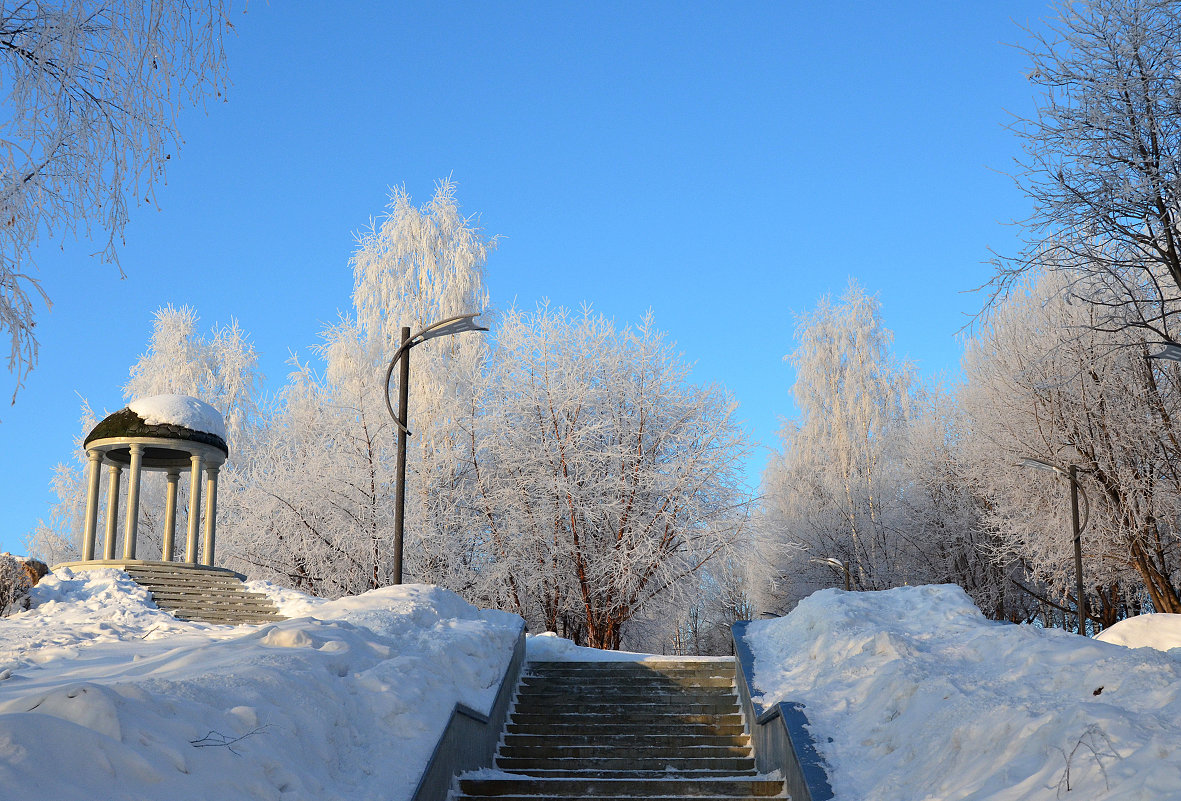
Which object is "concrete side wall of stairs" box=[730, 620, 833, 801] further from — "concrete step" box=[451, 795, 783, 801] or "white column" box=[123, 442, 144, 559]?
"white column" box=[123, 442, 144, 559]

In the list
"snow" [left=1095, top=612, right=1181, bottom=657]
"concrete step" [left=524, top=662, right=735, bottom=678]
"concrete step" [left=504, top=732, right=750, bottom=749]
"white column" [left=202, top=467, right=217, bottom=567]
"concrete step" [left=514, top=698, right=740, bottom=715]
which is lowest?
"concrete step" [left=504, top=732, right=750, bottom=749]

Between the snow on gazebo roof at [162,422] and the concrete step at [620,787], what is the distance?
12.3 metres

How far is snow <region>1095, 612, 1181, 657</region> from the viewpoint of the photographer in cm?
1215

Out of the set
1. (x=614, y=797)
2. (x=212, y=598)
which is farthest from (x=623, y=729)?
(x=212, y=598)

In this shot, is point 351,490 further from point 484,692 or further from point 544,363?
point 484,692

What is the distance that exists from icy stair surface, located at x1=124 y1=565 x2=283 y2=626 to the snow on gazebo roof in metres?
2.53

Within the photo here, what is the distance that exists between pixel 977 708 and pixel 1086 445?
16.1m

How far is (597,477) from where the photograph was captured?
20.8m

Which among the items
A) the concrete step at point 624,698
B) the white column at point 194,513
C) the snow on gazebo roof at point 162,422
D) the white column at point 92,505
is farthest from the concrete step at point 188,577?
the concrete step at point 624,698

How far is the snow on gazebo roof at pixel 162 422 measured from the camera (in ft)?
57.8

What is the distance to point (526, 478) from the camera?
20.9 meters

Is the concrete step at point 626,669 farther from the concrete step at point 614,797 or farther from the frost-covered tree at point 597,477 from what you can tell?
the frost-covered tree at point 597,477

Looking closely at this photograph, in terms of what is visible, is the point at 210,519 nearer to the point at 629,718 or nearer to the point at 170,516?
the point at 170,516

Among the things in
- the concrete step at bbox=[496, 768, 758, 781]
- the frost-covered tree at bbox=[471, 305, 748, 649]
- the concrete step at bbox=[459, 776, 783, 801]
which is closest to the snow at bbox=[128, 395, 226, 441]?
the frost-covered tree at bbox=[471, 305, 748, 649]
